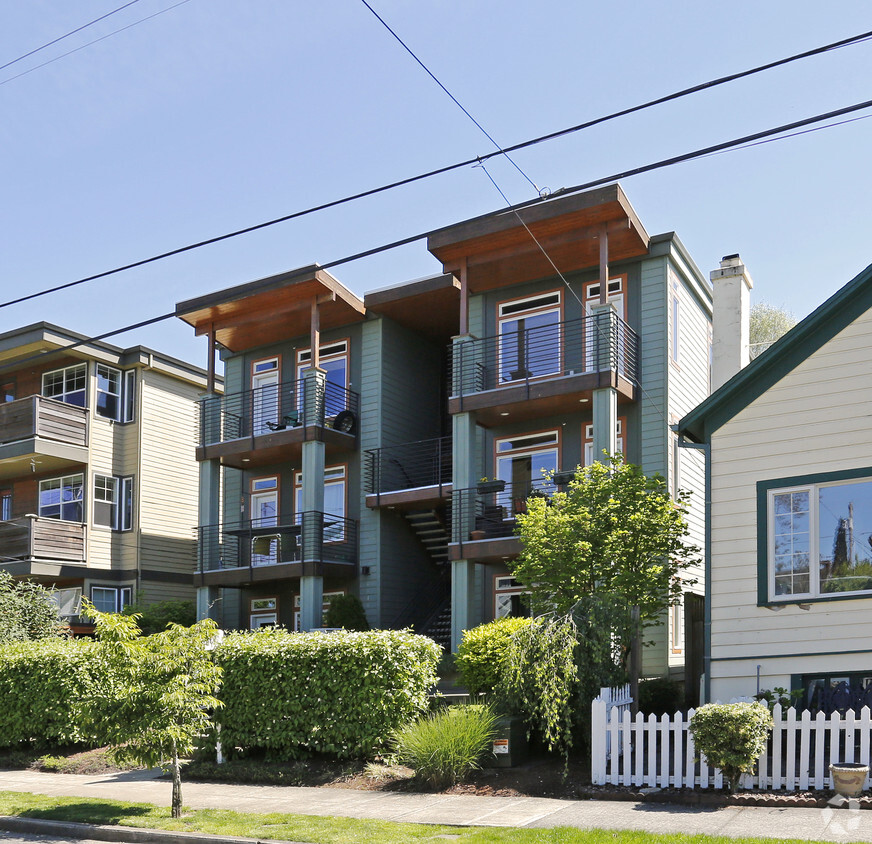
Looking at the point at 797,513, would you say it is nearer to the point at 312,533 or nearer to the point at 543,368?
the point at 543,368

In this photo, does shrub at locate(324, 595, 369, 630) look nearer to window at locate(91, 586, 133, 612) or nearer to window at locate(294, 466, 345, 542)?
window at locate(294, 466, 345, 542)

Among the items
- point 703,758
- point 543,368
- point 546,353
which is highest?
point 546,353

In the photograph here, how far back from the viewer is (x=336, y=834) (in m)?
10.3

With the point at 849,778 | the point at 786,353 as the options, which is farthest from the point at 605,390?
the point at 849,778

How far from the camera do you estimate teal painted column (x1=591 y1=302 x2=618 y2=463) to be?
795 inches

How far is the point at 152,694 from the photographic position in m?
12.0

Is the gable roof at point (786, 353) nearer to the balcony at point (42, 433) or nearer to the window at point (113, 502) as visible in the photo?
the balcony at point (42, 433)

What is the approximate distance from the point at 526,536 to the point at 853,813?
7.53 metres

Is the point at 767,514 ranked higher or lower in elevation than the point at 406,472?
lower

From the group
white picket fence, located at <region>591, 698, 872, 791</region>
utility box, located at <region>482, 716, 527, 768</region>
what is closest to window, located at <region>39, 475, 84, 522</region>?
utility box, located at <region>482, 716, 527, 768</region>

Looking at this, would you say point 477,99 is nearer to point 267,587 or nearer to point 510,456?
point 510,456

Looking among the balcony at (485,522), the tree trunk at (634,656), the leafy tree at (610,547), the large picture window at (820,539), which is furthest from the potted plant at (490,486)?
the large picture window at (820,539)

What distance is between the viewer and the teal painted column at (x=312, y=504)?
23969 millimetres

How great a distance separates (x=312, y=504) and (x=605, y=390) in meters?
8.03
